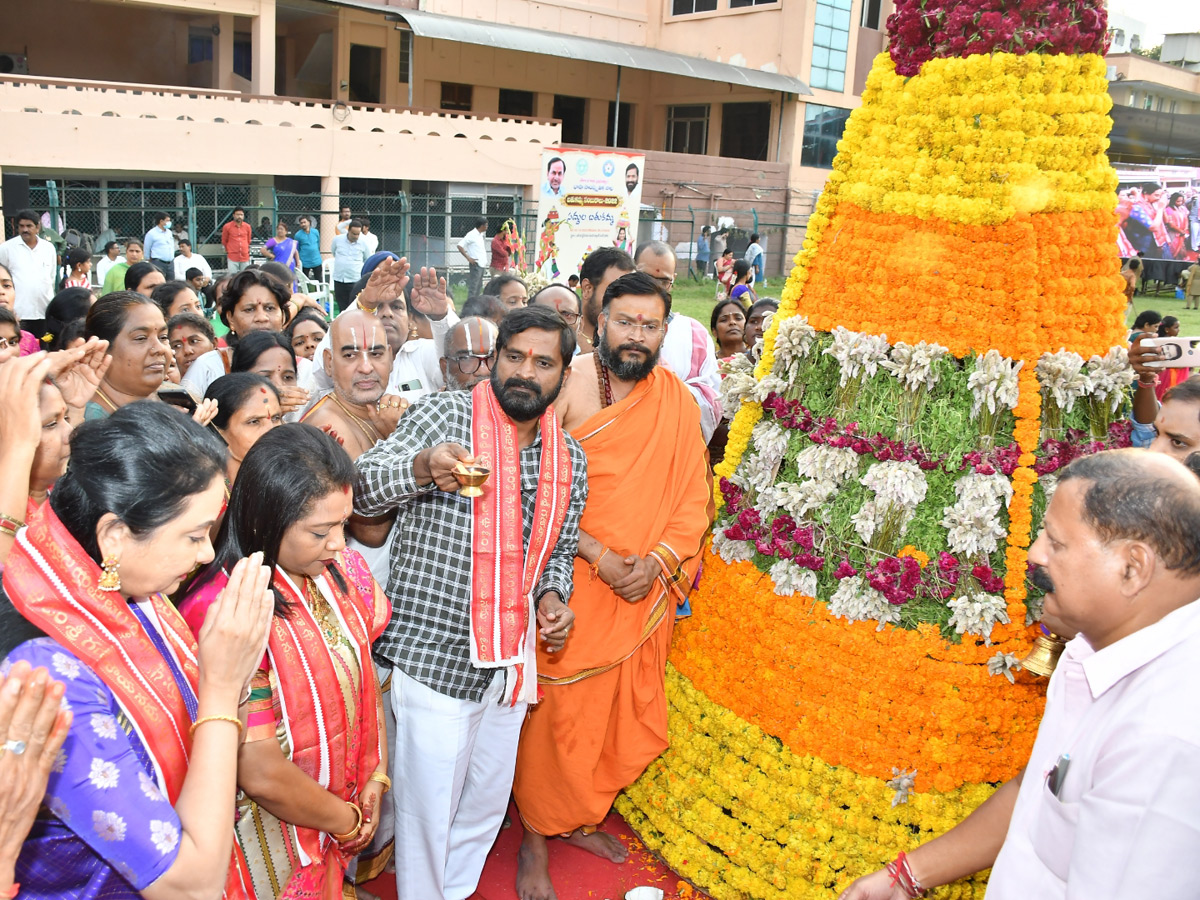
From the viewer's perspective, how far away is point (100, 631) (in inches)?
71.2

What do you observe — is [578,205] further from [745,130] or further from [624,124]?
[624,124]

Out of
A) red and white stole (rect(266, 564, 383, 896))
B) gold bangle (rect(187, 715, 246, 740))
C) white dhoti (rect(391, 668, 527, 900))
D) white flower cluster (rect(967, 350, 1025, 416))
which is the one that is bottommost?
white dhoti (rect(391, 668, 527, 900))

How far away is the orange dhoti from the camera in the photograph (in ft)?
12.2

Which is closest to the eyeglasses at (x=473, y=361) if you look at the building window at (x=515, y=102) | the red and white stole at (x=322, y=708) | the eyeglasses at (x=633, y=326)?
the eyeglasses at (x=633, y=326)

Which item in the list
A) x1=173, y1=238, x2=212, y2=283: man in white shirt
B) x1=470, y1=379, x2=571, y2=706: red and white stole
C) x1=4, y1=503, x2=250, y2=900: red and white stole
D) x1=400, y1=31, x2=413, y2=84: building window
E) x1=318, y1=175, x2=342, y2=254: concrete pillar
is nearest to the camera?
x1=4, y1=503, x2=250, y2=900: red and white stole

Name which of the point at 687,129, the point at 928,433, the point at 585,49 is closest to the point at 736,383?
the point at 928,433

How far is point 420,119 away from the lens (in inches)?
834

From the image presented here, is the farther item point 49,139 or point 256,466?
point 49,139

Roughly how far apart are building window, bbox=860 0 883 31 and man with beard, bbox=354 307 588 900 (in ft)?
96.0

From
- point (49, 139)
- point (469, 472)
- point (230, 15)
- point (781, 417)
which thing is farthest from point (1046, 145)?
point (230, 15)

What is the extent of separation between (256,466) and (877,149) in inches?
98.6

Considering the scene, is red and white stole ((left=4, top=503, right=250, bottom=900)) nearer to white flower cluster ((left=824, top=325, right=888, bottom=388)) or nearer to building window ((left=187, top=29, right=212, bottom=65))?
white flower cluster ((left=824, top=325, right=888, bottom=388))

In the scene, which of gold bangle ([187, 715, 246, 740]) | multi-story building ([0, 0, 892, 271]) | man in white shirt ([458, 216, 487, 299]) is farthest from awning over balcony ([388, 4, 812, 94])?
gold bangle ([187, 715, 246, 740])

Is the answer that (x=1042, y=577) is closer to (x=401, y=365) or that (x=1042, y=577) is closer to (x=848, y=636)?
(x=848, y=636)
